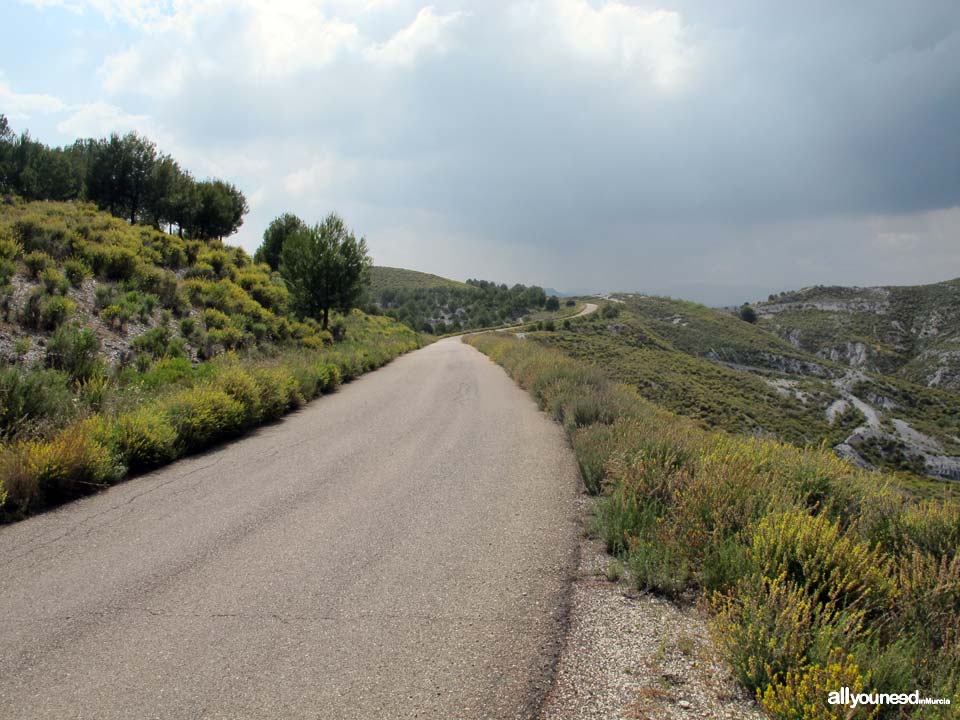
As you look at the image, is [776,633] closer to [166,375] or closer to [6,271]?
[166,375]

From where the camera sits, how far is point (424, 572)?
14.5 feet

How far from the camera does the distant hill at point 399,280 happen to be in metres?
100

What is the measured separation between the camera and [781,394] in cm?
3788

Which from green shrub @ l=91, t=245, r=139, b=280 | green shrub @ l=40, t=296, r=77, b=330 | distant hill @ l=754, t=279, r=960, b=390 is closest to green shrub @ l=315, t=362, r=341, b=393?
green shrub @ l=40, t=296, r=77, b=330


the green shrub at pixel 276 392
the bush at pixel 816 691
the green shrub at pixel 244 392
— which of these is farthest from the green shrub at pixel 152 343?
the bush at pixel 816 691

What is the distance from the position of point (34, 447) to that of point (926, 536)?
30.6 ft

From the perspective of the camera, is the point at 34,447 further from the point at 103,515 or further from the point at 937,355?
the point at 937,355

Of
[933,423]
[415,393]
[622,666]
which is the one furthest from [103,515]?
[933,423]

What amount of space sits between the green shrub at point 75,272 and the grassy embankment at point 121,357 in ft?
0.16

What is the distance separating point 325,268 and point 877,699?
28429 millimetres

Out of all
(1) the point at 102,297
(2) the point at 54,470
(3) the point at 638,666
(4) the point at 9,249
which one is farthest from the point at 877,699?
(4) the point at 9,249

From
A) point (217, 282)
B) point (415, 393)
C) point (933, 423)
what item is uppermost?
point (217, 282)

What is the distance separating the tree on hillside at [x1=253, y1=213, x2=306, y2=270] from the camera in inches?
1933

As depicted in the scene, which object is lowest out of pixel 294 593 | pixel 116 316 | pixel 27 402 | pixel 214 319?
pixel 294 593
